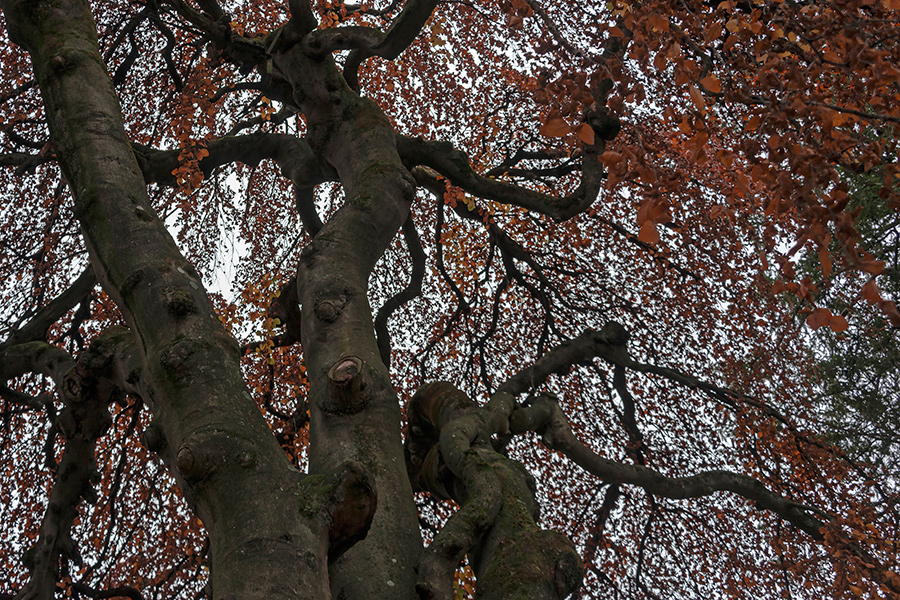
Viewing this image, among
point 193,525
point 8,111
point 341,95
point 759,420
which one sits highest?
point 8,111

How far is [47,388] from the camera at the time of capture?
7.71 metres

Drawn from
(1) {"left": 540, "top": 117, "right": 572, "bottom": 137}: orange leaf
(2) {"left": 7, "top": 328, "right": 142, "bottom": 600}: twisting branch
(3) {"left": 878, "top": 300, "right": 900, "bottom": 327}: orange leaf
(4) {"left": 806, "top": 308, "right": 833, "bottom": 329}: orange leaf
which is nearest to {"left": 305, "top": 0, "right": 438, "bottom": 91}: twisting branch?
(1) {"left": 540, "top": 117, "right": 572, "bottom": 137}: orange leaf

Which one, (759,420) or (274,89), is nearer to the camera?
(274,89)

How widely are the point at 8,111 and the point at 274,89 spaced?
459 cm

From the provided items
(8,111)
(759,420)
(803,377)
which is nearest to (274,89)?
(8,111)

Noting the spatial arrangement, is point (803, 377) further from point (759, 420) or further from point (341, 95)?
point (341, 95)

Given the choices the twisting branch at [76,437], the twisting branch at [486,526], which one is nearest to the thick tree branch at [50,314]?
the twisting branch at [76,437]

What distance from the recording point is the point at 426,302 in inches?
419

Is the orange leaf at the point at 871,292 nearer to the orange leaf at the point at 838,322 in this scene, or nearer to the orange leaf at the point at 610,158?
the orange leaf at the point at 838,322

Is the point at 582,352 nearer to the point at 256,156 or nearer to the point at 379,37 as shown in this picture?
the point at 379,37

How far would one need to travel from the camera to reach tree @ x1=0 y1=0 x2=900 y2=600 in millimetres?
2525

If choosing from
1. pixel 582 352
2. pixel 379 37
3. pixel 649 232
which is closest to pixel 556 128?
pixel 649 232

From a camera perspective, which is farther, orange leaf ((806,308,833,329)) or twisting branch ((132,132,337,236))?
twisting branch ((132,132,337,236))

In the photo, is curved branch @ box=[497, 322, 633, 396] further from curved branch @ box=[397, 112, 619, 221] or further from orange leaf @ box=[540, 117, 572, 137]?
orange leaf @ box=[540, 117, 572, 137]
